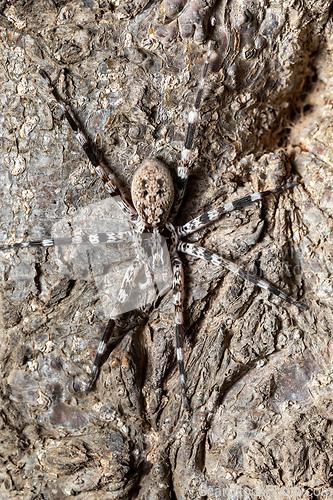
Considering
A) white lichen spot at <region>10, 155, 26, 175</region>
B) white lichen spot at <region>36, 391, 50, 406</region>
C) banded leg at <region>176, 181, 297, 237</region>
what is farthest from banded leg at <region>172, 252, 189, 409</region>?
white lichen spot at <region>10, 155, 26, 175</region>

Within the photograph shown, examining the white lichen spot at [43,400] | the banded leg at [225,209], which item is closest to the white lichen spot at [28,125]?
the banded leg at [225,209]

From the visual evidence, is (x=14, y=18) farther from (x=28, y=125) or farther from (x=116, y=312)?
(x=116, y=312)

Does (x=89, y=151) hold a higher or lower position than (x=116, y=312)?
higher

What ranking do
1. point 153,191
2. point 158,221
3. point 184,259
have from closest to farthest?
point 153,191
point 158,221
point 184,259

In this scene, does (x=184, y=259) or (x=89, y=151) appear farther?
(x=184, y=259)

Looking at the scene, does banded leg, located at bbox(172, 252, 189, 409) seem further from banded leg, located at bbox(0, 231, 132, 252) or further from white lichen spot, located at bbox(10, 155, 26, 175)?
white lichen spot, located at bbox(10, 155, 26, 175)

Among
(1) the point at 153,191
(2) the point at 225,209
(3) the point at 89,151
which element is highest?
(3) the point at 89,151

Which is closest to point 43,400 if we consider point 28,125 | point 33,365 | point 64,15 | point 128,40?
point 33,365
